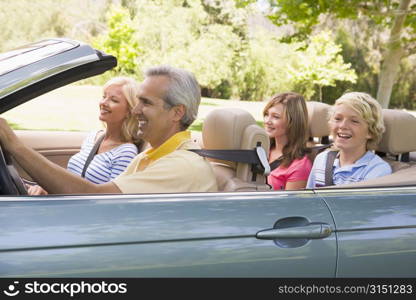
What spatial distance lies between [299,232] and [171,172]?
2.13ft

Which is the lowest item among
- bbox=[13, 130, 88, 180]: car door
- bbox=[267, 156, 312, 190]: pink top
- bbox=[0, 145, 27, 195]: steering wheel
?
bbox=[13, 130, 88, 180]: car door

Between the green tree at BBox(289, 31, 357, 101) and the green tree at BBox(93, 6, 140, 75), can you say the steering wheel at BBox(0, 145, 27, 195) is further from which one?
the green tree at BBox(289, 31, 357, 101)

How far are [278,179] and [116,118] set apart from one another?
979 millimetres

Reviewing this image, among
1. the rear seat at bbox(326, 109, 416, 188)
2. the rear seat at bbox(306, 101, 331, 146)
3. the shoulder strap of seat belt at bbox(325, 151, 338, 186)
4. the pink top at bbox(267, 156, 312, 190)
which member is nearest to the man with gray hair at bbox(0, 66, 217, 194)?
the shoulder strap of seat belt at bbox(325, 151, 338, 186)

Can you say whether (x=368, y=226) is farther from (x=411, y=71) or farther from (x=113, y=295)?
(x=411, y=71)

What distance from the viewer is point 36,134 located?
14.6 ft

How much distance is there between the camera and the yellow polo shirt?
2.53 m

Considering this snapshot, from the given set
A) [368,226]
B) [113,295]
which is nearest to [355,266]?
[368,226]

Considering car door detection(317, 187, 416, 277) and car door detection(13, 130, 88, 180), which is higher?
car door detection(317, 187, 416, 277)

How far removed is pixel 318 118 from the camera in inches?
158

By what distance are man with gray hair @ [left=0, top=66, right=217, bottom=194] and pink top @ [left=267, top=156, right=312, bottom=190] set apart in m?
0.95

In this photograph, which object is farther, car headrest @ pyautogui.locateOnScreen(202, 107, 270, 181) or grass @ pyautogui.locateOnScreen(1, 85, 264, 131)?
grass @ pyautogui.locateOnScreen(1, 85, 264, 131)

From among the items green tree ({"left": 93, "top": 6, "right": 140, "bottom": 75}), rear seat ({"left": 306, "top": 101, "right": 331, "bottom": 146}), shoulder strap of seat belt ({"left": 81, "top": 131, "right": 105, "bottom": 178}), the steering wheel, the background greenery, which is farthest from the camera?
the background greenery

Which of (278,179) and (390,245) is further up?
(390,245)
